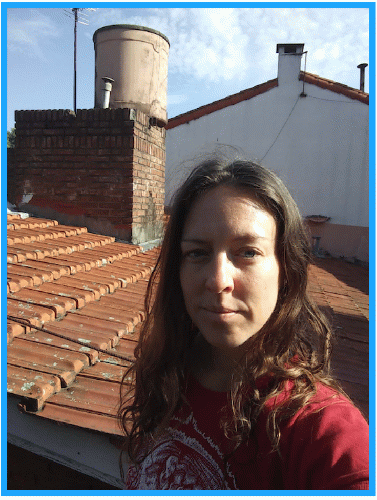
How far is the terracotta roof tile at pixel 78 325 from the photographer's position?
1655mm

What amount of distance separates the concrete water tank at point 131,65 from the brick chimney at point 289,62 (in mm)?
8171

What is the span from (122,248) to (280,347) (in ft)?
10.7

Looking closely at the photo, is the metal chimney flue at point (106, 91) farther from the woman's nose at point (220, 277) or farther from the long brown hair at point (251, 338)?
the woman's nose at point (220, 277)

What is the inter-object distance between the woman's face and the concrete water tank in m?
4.18

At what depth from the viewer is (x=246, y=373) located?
106cm

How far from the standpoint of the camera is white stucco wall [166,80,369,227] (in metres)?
12.0

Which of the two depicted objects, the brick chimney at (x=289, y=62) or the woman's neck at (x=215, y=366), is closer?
the woman's neck at (x=215, y=366)

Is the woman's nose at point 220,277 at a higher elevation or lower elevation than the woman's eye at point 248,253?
lower

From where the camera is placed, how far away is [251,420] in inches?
38.7

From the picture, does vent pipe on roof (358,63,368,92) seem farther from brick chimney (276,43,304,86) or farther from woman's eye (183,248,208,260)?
woman's eye (183,248,208,260)

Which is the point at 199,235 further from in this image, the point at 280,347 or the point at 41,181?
the point at 41,181

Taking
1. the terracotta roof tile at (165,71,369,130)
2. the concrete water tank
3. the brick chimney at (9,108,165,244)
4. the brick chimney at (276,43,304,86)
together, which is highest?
the brick chimney at (276,43,304,86)

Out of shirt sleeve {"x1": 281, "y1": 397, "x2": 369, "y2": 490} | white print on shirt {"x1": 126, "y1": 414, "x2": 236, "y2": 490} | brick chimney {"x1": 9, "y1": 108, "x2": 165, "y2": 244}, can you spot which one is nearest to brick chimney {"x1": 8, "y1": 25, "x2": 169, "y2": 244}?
brick chimney {"x1": 9, "y1": 108, "x2": 165, "y2": 244}

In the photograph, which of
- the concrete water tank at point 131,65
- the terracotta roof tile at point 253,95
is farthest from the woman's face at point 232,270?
the terracotta roof tile at point 253,95
